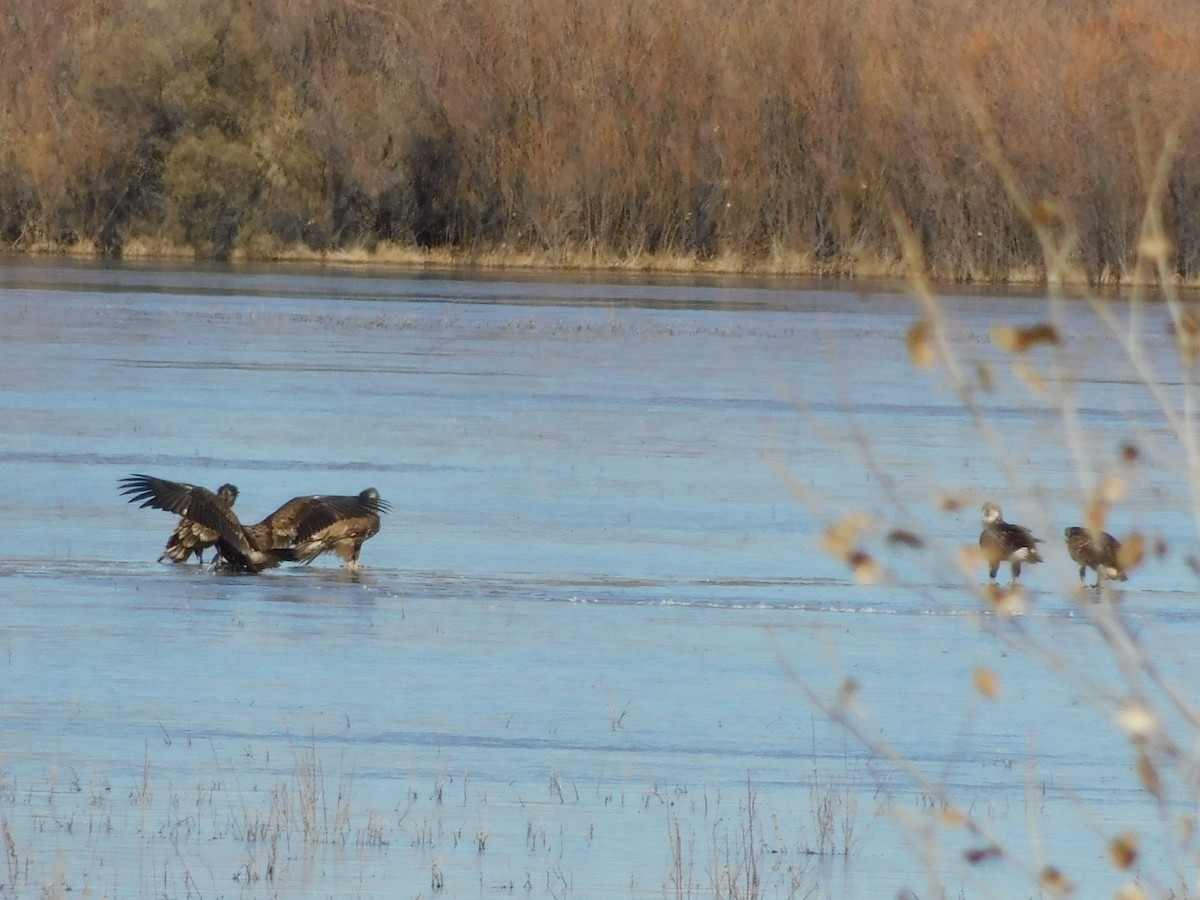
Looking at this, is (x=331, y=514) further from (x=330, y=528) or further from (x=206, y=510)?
(x=206, y=510)

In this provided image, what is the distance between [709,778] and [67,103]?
160 feet

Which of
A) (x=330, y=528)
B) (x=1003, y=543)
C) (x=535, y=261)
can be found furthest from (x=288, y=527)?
(x=535, y=261)

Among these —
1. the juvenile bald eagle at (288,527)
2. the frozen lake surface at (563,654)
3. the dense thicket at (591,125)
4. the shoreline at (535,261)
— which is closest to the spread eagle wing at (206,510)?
the juvenile bald eagle at (288,527)

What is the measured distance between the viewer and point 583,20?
52969 mm

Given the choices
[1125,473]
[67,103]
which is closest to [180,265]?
[67,103]

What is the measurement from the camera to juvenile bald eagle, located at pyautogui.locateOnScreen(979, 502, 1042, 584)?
1154 centimetres

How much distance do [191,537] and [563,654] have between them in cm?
270

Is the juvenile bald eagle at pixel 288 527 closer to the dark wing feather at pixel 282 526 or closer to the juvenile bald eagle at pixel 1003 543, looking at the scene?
the dark wing feather at pixel 282 526

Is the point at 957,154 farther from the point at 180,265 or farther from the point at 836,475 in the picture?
the point at 836,475

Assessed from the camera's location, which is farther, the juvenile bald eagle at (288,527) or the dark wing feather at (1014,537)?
the dark wing feather at (1014,537)

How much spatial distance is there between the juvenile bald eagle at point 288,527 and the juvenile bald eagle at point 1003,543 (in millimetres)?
2923

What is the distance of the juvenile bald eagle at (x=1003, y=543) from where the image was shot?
37.9 ft

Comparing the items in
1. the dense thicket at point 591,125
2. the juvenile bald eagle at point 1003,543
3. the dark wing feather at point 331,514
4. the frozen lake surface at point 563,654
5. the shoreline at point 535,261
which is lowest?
the frozen lake surface at point 563,654

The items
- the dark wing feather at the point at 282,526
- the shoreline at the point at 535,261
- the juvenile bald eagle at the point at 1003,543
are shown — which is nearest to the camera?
the juvenile bald eagle at the point at 1003,543
